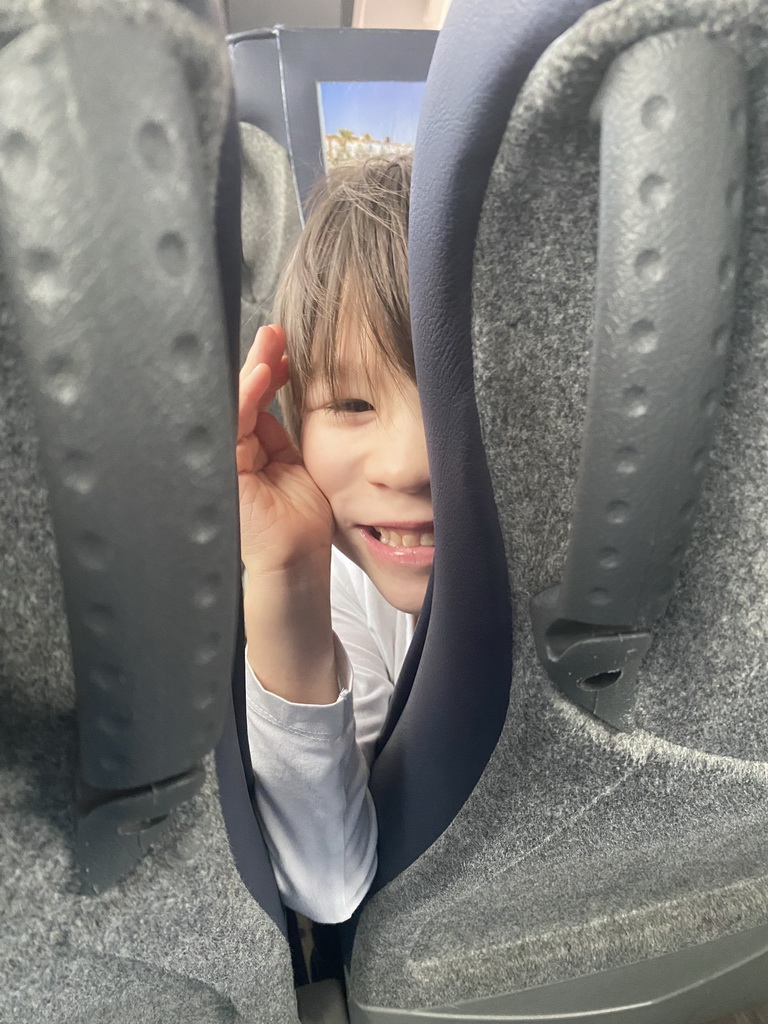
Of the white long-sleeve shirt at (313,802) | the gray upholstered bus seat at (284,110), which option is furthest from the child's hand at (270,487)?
the gray upholstered bus seat at (284,110)

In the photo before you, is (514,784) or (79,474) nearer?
(79,474)

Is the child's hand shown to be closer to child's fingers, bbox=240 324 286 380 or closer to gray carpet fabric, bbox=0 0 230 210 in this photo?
child's fingers, bbox=240 324 286 380

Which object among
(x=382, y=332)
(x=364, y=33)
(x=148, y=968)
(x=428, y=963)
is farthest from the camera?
(x=364, y=33)

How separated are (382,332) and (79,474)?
0.54 m

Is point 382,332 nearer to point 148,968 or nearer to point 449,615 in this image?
point 449,615

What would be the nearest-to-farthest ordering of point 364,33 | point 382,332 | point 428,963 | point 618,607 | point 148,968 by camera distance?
point 618,607 < point 148,968 < point 428,963 < point 382,332 < point 364,33

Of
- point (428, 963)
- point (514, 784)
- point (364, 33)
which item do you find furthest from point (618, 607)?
point (364, 33)

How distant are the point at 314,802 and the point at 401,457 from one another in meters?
0.33

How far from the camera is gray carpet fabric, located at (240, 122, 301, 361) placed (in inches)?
53.7

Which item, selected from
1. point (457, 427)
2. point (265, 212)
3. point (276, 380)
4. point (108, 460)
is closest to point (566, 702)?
point (457, 427)

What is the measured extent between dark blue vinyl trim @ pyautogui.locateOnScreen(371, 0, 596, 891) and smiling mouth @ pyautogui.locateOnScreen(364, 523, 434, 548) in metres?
0.28

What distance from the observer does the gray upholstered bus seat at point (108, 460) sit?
18 centimetres

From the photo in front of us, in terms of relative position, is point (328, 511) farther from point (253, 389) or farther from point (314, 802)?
point (314, 802)

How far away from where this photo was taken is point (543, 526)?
1.03ft
